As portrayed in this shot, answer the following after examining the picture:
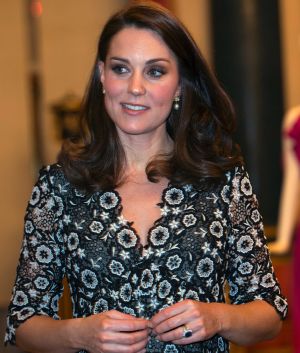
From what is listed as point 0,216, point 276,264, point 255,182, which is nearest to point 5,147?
point 0,216

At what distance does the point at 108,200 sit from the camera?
2.62 m

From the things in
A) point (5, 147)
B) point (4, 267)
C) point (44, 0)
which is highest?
point (44, 0)

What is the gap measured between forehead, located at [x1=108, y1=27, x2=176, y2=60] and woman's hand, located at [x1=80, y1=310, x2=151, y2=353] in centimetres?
69

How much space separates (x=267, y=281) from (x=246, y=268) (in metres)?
0.07

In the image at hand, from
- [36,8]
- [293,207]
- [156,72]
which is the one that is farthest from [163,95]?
[36,8]

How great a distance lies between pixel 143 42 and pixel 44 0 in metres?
6.59

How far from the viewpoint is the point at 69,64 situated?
9016 millimetres

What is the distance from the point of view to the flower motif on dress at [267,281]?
102 inches

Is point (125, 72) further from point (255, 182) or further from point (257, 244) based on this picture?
point (255, 182)

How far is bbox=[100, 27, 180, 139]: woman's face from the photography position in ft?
8.32

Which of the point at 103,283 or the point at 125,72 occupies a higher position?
the point at 125,72

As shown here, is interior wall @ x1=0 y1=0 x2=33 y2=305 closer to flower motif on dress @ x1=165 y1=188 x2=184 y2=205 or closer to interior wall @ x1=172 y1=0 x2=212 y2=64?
interior wall @ x1=172 y1=0 x2=212 y2=64

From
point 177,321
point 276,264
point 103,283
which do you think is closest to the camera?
point 177,321

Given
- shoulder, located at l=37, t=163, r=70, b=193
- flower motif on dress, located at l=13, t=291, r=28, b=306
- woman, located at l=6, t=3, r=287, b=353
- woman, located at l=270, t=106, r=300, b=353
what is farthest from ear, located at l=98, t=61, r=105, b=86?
woman, located at l=270, t=106, r=300, b=353
